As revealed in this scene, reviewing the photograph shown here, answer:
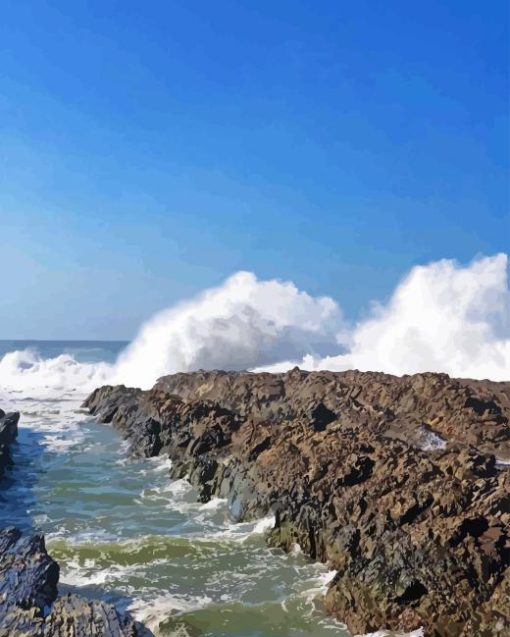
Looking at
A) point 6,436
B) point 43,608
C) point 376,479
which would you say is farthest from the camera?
point 6,436

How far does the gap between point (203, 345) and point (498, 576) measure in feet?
153

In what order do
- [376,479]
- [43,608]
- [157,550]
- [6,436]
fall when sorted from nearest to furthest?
[43,608] → [157,550] → [376,479] → [6,436]

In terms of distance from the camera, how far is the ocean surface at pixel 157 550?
10.5 meters

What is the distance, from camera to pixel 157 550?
535 inches

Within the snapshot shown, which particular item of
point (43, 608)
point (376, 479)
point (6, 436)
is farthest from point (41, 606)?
point (6, 436)

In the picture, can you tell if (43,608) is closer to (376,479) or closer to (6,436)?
(376,479)

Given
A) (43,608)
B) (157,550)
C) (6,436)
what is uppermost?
(6,436)

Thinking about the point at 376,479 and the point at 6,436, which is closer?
the point at 376,479

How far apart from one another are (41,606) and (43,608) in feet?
0.13

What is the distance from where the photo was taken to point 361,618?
997 centimetres

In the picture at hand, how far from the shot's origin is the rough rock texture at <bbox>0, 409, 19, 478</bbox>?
21.0m

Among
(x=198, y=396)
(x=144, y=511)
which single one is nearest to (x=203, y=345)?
(x=198, y=396)

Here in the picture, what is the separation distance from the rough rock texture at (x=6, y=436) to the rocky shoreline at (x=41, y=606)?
10.3 meters

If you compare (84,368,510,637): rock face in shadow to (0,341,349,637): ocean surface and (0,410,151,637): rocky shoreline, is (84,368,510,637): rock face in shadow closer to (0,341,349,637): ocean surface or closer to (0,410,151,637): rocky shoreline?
(0,341,349,637): ocean surface
